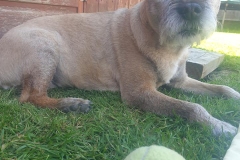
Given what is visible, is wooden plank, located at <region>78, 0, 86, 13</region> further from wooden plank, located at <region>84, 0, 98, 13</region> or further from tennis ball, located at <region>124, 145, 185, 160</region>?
tennis ball, located at <region>124, 145, 185, 160</region>

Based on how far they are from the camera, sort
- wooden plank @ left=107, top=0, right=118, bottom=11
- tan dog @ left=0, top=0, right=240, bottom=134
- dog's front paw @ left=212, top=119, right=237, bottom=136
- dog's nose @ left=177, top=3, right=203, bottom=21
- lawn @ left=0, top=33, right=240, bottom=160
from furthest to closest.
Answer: wooden plank @ left=107, top=0, right=118, bottom=11, tan dog @ left=0, top=0, right=240, bottom=134, dog's nose @ left=177, top=3, right=203, bottom=21, dog's front paw @ left=212, top=119, right=237, bottom=136, lawn @ left=0, top=33, right=240, bottom=160

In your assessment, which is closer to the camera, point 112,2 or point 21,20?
point 21,20

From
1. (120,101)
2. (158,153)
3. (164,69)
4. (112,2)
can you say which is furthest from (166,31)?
(112,2)

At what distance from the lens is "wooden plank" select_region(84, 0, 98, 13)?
5.20m

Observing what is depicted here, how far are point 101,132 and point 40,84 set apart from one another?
1.03m

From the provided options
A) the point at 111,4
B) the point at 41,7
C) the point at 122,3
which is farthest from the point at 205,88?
the point at 122,3

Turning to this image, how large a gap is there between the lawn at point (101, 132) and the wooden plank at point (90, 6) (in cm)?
265

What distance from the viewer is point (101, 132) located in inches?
87.7

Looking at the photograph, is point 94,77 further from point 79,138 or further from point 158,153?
point 158,153

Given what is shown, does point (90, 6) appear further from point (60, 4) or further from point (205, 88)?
point (205, 88)

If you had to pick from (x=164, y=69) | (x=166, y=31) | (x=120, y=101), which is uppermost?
(x=166, y=31)

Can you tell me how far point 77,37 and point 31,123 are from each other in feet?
4.58

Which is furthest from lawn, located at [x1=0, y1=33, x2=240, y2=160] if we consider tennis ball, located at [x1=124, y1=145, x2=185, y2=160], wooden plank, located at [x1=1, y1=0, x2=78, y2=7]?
wooden plank, located at [x1=1, y1=0, x2=78, y2=7]

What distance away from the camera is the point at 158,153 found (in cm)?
139
